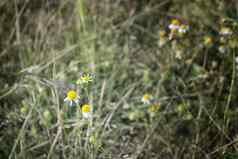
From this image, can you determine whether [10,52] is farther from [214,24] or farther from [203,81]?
[214,24]

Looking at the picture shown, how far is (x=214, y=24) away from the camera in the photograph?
217cm

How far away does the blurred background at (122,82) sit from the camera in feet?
4.17

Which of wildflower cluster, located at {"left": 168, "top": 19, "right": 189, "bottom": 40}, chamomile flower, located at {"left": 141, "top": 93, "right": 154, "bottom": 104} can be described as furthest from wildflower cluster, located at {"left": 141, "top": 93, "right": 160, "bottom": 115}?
wildflower cluster, located at {"left": 168, "top": 19, "right": 189, "bottom": 40}

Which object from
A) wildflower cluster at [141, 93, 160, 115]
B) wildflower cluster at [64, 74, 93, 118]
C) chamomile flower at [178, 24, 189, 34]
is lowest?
wildflower cluster at [141, 93, 160, 115]

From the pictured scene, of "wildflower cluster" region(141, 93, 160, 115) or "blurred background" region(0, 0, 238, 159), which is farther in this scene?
"wildflower cluster" region(141, 93, 160, 115)

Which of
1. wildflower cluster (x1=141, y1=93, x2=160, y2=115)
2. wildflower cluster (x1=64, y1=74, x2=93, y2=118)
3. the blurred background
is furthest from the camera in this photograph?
wildflower cluster (x1=141, y1=93, x2=160, y2=115)

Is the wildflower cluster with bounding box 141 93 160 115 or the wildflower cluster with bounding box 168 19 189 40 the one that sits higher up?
the wildflower cluster with bounding box 168 19 189 40

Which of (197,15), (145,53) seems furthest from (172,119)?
(197,15)

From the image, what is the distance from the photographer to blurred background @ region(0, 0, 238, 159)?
1271 millimetres

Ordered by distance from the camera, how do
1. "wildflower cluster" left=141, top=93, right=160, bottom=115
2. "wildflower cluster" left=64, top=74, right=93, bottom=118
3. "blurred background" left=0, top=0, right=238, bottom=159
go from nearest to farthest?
"wildflower cluster" left=64, top=74, right=93, bottom=118, "blurred background" left=0, top=0, right=238, bottom=159, "wildflower cluster" left=141, top=93, right=160, bottom=115

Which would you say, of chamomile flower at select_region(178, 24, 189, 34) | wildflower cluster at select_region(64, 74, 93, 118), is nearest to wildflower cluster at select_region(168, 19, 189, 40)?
chamomile flower at select_region(178, 24, 189, 34)

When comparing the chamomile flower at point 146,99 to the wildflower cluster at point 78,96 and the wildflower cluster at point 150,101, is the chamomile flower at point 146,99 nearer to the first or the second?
the wildflower cluster at point 150,101

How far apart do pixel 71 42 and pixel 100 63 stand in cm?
31

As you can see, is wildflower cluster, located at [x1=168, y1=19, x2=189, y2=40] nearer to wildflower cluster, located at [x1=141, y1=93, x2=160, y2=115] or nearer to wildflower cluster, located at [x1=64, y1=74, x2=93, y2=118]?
wildflower cluster, located at [x1=141, y1=93, x2=160, y2=115]
